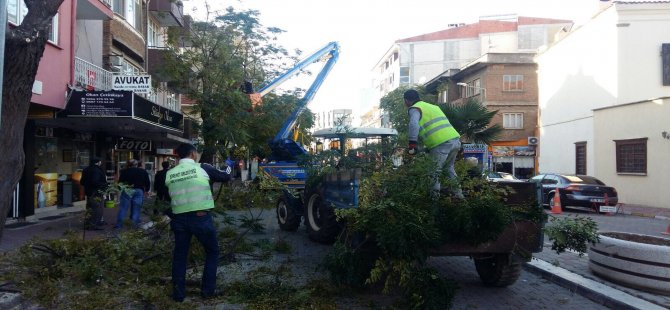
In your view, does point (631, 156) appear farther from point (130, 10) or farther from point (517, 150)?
point (130, 10)

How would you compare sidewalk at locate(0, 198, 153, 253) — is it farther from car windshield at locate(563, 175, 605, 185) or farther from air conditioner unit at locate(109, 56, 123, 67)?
car windshield at locate(563, 175, 605, 185)

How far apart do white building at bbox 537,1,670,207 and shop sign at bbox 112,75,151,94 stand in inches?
712

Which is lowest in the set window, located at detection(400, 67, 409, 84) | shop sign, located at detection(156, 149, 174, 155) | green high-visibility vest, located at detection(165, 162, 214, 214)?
green high-visibility vest, located at detection(165, 162, 214, 214)

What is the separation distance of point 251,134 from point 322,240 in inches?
440

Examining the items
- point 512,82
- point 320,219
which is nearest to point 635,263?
point 320,219

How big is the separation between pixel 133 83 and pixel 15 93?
902cm

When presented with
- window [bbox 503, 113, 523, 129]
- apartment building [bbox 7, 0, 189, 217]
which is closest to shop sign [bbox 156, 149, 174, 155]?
apartment building [bbox 7, 0, 189, 217]

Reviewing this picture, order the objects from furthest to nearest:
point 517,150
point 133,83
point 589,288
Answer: point 517,150, point 133,83, point 589,288

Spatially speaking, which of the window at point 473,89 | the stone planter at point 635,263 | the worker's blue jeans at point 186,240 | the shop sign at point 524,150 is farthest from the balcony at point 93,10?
the shop sign at point 524,150

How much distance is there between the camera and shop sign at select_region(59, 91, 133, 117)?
1231 cm

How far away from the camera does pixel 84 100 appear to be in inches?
490

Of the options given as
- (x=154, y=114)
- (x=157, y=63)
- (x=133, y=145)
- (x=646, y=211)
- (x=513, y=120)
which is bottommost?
(x=646, y=211)

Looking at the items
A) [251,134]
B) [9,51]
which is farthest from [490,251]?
[251,134]

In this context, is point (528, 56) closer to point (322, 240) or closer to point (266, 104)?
point (266, 104)
